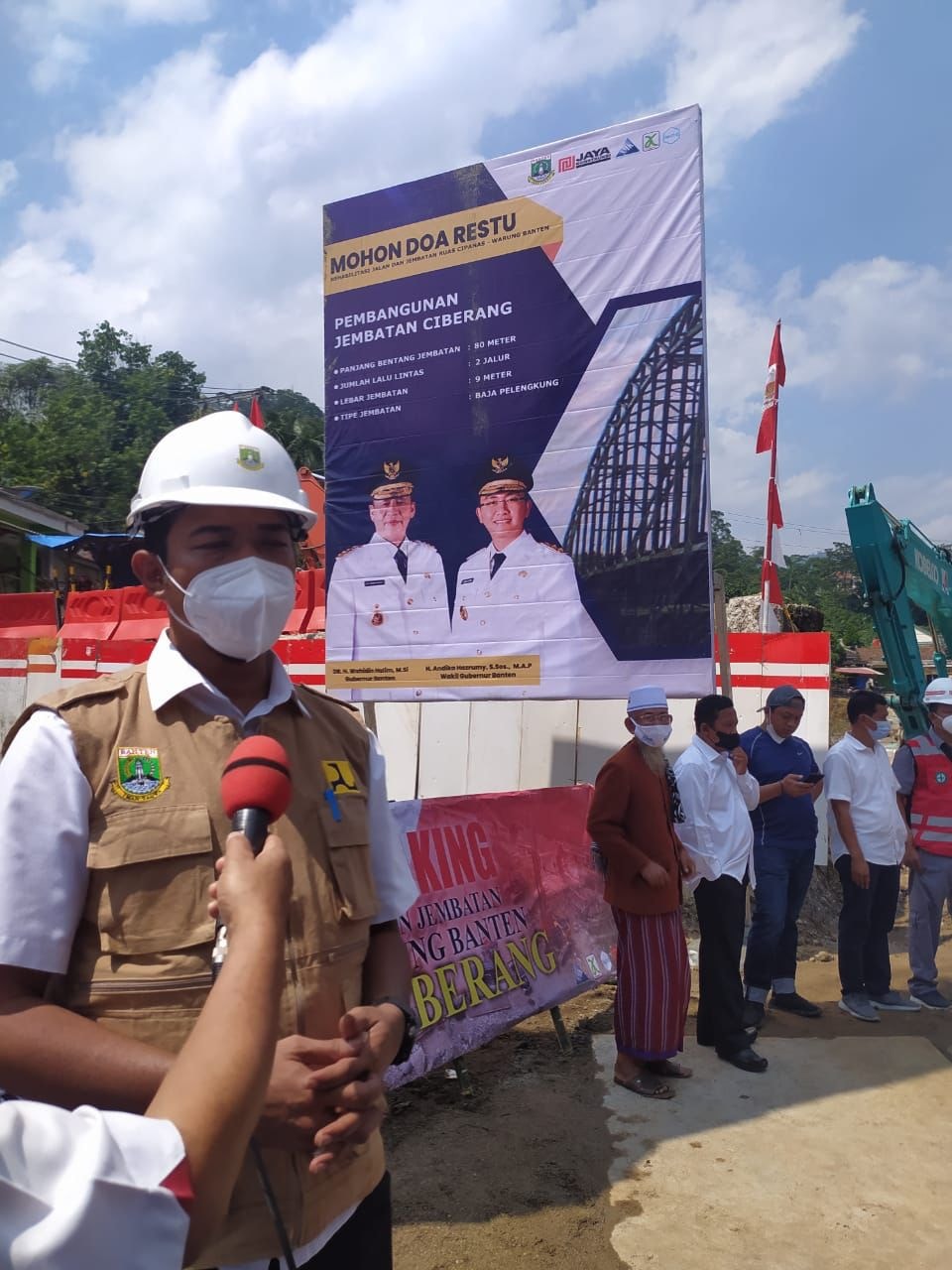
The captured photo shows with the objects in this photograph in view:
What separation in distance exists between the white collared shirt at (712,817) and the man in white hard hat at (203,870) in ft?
10.8

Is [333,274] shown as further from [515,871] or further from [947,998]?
[947,998]

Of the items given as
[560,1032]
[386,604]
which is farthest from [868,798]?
[386,604]

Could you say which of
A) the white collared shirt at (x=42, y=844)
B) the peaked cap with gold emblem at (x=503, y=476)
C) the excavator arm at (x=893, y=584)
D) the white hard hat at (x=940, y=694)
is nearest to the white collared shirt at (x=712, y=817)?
the peaked cap with gold emblem at (x=503, y=476)

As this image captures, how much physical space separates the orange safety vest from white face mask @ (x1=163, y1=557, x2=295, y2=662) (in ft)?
18.2

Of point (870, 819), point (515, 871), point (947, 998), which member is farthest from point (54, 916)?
point (947, 998)

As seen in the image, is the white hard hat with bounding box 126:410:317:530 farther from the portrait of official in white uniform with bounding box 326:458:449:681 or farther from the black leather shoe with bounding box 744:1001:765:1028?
the black leather shoe with bounding box 744:1001:765:1028

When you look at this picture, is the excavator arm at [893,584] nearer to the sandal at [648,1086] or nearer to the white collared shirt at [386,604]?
the white collared shirt at [386,604]

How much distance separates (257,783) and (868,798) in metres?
5.26

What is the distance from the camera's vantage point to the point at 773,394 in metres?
6.56

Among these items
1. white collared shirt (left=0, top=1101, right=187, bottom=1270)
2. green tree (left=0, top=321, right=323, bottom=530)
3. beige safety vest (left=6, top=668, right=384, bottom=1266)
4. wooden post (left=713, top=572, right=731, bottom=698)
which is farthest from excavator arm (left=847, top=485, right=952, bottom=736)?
green tree (left=0, top=321, right=323, bottom=530)

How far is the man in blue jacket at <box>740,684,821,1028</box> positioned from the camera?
211 inches

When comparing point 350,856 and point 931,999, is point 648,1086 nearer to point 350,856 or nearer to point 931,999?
point 931,999

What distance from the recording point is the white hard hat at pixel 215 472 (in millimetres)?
1519

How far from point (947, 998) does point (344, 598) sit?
4.62m
